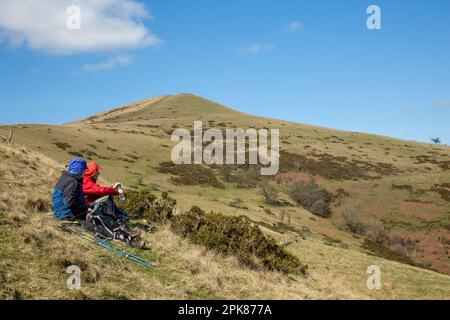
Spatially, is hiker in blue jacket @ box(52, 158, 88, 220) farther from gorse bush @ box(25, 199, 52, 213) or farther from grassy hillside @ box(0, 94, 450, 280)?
grassy hillside @ box(0, 94, 450, 280)

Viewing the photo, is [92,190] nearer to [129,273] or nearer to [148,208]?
[129,273]

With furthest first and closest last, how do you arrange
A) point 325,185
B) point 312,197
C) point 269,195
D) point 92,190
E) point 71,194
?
point 325,185
point 312,197
point 269,195
point 92,190
point 71,194

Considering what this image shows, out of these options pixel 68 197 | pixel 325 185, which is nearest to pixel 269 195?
pixel 325 185

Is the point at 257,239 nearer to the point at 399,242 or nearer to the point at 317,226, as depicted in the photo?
the point at 317,226

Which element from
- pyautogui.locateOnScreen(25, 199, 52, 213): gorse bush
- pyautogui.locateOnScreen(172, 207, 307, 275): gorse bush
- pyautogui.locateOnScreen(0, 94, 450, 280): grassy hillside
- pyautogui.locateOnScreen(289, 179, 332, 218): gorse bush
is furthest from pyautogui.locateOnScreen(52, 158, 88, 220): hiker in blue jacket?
pyautogui.locateOnScreen(289, 179, 332, 218): gorse bush

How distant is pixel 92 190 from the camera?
12781 millimetres

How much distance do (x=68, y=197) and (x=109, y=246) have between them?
6.33 ft

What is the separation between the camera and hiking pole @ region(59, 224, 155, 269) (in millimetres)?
10619

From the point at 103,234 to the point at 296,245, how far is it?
12167mm

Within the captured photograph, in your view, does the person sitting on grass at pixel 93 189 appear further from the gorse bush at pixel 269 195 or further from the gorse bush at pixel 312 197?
the gorse bush at pixel 312 197

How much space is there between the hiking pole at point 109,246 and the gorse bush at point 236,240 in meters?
3.74

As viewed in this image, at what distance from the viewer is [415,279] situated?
1766cm

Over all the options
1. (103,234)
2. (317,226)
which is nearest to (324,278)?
(103,234)

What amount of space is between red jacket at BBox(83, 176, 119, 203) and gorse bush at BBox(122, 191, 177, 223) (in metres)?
4.33
